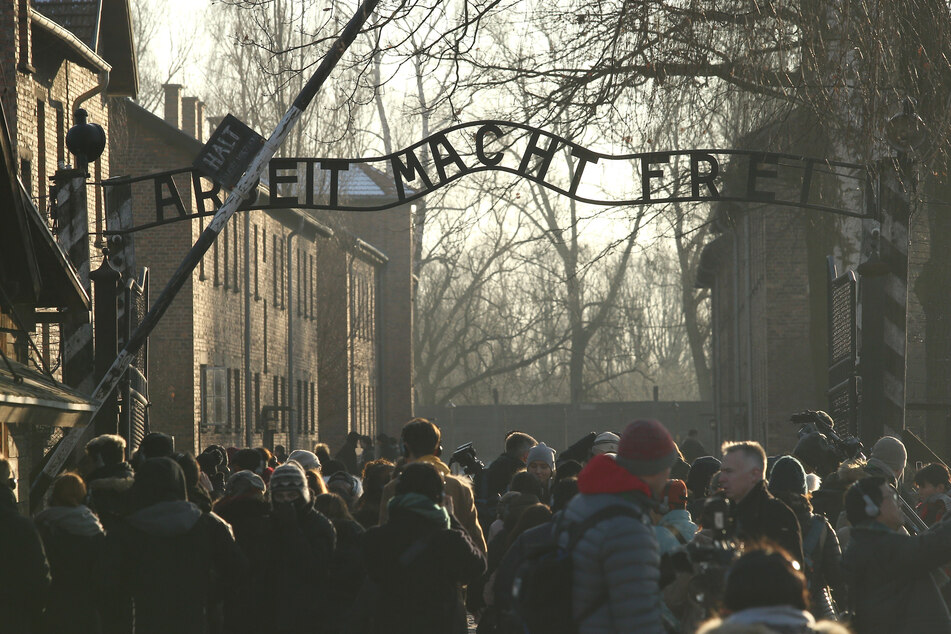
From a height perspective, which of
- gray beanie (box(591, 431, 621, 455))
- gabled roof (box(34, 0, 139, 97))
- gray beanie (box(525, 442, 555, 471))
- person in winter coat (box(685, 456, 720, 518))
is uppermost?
gabled roof (box(34, 0, 139, 97))

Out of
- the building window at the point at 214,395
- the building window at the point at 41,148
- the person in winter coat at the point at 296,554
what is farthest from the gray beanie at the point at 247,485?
the building window at the point at 214,395

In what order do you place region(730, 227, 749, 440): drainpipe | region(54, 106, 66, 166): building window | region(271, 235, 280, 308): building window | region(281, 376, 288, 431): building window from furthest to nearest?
region(281, 376, 288, 431): building window < region(271, 235, 280, 308): building window < region(730, 227, 749, 440): drainpipe < region(54, 106, 66, 166): building window

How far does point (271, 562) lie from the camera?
8.73 m

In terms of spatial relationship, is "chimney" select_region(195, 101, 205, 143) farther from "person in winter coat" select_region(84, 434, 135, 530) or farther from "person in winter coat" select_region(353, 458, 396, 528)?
"person in winter coat" select_region(84, 434, 135, 530)

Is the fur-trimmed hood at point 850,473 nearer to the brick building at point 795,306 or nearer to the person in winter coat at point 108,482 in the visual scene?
the brick building at point 795,306

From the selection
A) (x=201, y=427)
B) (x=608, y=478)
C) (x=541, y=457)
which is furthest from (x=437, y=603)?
(x=201, y=427)

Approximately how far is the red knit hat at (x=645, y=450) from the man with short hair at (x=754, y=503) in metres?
1.13

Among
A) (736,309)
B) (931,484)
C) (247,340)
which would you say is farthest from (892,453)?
(736,309)

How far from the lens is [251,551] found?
873 centimetres

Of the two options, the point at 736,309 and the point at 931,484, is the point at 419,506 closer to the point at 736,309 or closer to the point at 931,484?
the point at 931,484

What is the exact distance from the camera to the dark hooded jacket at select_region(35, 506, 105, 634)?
27.4 ft

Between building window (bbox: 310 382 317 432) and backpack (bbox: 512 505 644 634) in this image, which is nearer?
backpack (bbox: 512 505 644 634)

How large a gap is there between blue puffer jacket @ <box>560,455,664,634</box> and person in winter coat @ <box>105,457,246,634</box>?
3.05m

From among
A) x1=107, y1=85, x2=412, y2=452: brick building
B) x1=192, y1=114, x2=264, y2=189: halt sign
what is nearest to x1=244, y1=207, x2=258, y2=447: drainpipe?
x1=107, y1=85, x2=412, y2=452: brick building
